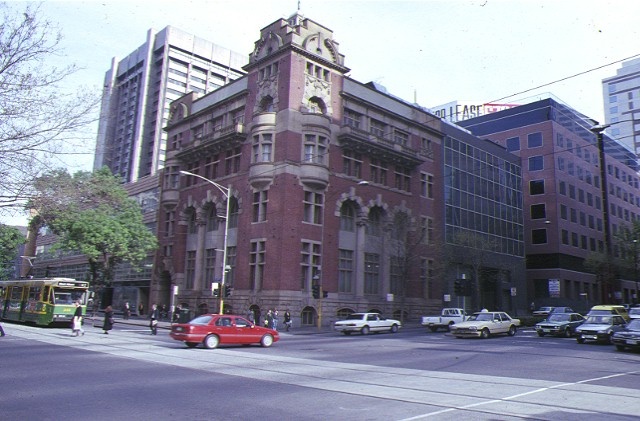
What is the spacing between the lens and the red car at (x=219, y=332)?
20.3 meters

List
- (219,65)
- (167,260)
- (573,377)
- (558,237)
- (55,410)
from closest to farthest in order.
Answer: (55,410) → (573,377) → (167,260) → (558,237) → (219,65)

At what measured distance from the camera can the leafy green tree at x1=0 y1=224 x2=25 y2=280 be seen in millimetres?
16413

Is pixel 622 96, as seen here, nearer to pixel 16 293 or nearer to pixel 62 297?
pixel 62 297

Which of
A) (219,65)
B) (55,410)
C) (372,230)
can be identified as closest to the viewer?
(55,410)

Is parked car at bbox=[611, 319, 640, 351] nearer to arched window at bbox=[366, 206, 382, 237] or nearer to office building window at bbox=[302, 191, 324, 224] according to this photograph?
office building window at bbox=[302, 191, 324, 224]

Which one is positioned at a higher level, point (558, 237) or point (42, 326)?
point (558, 237)

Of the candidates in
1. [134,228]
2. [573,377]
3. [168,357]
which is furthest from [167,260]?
[573,377]

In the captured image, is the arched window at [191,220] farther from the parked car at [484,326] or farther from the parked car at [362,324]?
the parked car at [484,326]

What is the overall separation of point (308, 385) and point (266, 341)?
36.7ft

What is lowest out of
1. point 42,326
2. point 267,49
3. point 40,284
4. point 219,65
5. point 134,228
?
point 42,326

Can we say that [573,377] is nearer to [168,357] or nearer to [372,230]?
[168,357]

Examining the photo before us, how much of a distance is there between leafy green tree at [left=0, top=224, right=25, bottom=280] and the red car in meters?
7.18

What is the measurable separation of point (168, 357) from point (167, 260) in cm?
3484

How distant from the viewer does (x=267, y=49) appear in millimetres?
43312
